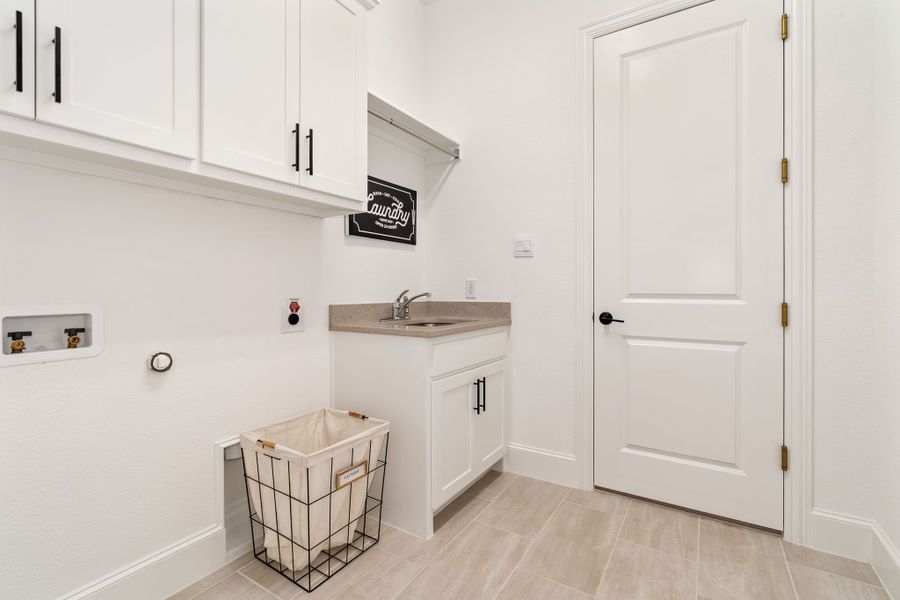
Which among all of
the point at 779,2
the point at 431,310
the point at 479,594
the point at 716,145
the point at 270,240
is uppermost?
the point at 779,2

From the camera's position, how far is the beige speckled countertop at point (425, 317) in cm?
180

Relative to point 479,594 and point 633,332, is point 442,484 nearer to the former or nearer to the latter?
point 479,594

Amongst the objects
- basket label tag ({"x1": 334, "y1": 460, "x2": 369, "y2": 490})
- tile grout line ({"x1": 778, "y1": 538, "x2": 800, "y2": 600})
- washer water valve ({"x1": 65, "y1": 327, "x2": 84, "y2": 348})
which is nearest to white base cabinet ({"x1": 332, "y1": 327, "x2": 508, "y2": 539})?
basket label tag ({"x1": 334, "y1": 460, "x2": 369, "y2": 490})

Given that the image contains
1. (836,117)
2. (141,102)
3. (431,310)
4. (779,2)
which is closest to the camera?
(141,102)

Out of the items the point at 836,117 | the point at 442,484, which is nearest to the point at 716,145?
the point at 836,117

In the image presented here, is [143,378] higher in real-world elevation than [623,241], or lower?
lower

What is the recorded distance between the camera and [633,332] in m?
2.09

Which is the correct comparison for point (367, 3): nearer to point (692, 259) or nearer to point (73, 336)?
point (73, 336)

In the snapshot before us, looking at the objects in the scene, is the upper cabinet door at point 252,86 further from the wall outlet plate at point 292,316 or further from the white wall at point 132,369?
the wall outlet plate at point 292,316

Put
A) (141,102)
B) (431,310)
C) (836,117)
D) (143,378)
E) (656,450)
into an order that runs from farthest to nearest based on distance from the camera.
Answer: (431,310)
(656,450)
(836,117)
(143,378)
(141,102)

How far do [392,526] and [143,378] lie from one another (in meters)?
1.16

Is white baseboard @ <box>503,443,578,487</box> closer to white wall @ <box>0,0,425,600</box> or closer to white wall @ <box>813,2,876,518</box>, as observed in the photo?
white wall @ <box>813,2,876,518</box>

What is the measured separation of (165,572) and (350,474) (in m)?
0.67

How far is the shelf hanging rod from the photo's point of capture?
2161 mm
